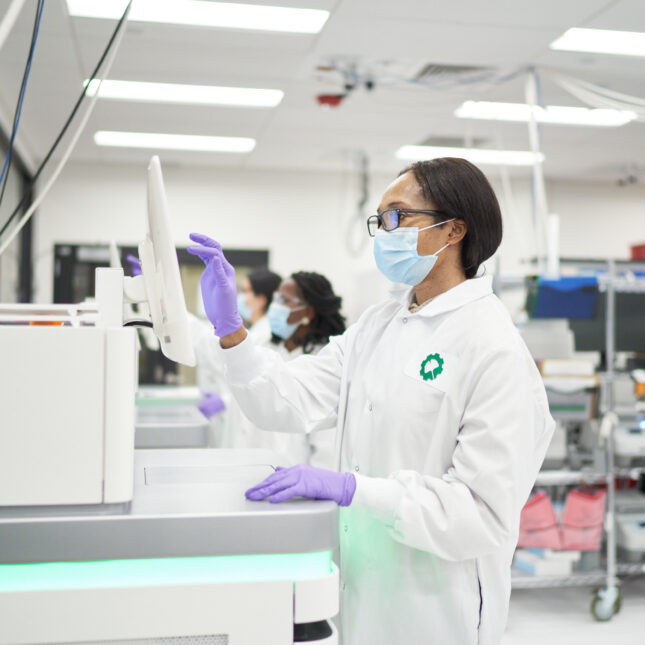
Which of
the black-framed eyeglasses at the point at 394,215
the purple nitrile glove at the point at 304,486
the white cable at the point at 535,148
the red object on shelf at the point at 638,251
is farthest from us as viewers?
the red object on shelf at the point at 638,251

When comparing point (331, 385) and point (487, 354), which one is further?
point (331, 385)

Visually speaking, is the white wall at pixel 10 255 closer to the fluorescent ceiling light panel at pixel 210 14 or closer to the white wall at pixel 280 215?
the white wall at pixel 280 215

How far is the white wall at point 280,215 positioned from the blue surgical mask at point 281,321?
3.25 m

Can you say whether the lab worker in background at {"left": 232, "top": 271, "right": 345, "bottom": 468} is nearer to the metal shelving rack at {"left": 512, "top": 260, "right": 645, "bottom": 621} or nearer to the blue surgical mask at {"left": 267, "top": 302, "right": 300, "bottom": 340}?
the blue surgical mask at {"left": 267, "top": 302, "right": 300, "bottom": 340}

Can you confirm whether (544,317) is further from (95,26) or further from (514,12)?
(95,26)

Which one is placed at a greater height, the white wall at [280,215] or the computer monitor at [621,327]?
the white wall at [280,215]

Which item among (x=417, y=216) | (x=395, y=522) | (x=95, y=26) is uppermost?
(x=95, y=26)

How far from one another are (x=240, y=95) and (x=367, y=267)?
266 centimetres

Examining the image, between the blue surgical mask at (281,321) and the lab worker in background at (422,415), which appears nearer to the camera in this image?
the lab worker in background at (422,415)

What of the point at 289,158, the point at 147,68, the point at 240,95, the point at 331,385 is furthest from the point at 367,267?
the point at 331,385

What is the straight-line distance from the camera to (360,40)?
11.4 ft

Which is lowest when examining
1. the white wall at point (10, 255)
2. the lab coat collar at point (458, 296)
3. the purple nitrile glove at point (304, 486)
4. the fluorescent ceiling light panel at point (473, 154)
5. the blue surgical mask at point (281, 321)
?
the purple nitrile glove at point (304, 486)

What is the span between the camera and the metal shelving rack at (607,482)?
126 inches

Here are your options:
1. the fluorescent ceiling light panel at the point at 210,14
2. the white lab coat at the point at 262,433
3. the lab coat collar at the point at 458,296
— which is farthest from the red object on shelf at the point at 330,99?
the lab coat collar at the point at 458,296
